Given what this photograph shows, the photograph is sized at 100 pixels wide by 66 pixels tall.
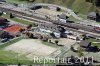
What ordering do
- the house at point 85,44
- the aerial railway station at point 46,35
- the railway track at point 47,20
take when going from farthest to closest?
the railway track at point 47,20, the house at point 85,44, the aerial railway station at point 46,35

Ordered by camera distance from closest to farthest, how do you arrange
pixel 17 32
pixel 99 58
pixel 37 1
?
pixel 99 58
pixel 17 32
pixel 37 1

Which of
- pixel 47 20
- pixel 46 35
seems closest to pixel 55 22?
pixel 47 20

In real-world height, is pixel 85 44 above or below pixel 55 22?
below

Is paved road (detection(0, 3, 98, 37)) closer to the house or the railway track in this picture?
the railway track

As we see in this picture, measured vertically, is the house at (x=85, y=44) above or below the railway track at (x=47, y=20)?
below

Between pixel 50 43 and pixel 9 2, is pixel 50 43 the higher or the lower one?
the lower one

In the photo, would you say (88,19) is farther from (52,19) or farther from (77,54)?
(77,54)

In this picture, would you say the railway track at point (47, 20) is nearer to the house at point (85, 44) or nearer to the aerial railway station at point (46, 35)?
the aerial railway station at point (46, 35)

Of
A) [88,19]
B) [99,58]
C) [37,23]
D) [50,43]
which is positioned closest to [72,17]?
[88,19]

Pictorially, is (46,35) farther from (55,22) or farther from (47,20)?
(47,20)

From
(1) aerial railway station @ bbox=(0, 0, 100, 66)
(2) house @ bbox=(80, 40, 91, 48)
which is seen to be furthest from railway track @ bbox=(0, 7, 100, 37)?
(2) house @ bbox=(80, 40, 91, 48)

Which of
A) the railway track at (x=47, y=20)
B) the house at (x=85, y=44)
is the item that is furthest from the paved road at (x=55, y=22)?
the house at (x=85, y=44)
